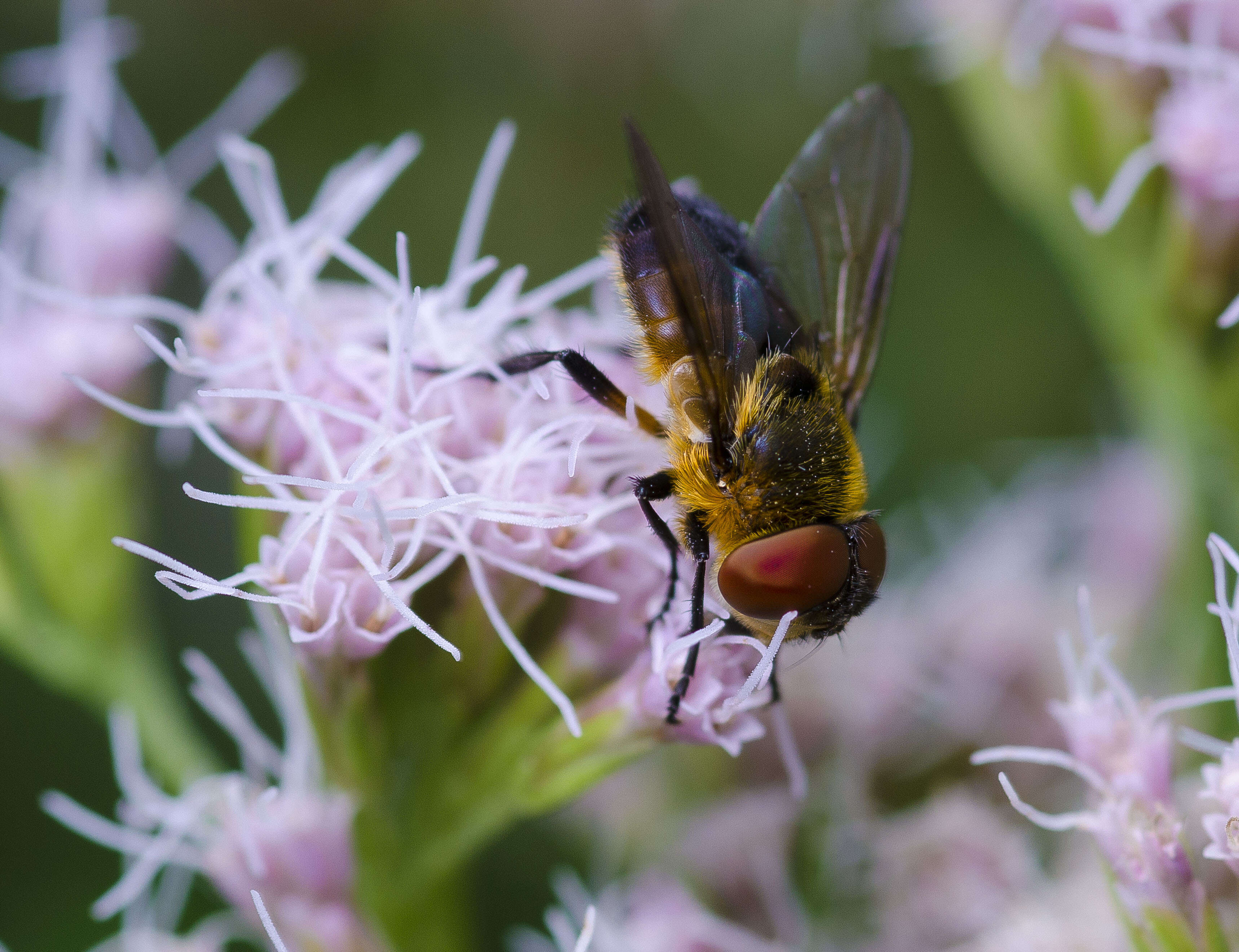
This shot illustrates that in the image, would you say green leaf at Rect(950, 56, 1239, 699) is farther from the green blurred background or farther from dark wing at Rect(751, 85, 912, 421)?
the green blurred background

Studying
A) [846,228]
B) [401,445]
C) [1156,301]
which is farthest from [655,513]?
[1156,301]

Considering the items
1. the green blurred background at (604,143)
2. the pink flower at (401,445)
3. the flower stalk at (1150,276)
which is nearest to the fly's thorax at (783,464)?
the pink flower at (401,445)

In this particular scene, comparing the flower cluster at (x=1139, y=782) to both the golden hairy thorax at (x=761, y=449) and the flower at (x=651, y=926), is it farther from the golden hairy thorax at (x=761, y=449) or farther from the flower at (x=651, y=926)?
the flower at (x=651, y=926)

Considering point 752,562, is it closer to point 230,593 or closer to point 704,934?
point 230,593

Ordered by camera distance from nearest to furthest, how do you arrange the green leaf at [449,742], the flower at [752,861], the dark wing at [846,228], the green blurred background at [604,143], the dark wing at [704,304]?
the dark wing at [704,304], the green leaf at [449,742], the dark wing at [846,228], the flower at [752,861], the green blurred background at [604,143]

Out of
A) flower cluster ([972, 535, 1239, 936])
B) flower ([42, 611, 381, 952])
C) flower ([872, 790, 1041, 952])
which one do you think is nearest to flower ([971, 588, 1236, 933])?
flower cluster ([972, 535, 1239, 936])

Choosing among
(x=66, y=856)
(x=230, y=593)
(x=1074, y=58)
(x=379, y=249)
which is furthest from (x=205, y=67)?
(x=230, y=593)
